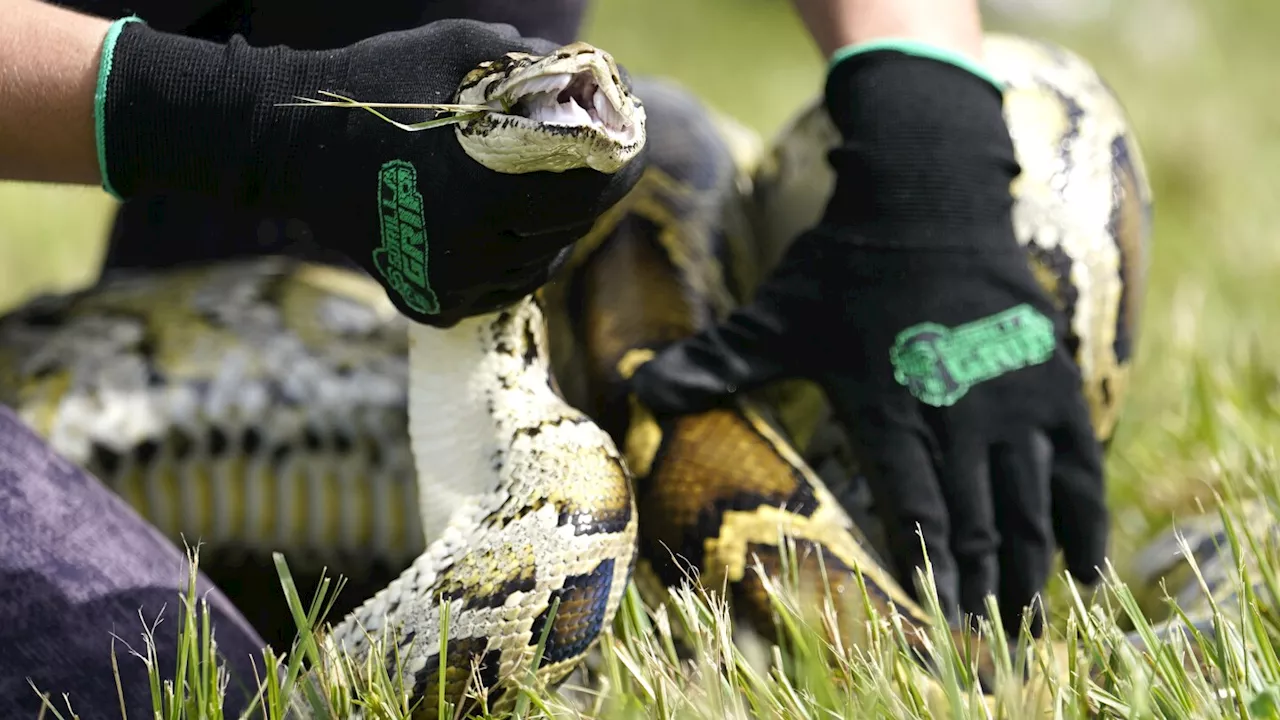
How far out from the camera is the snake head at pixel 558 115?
156 cm

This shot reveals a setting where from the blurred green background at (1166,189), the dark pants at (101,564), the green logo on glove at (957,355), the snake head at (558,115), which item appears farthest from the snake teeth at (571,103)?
the blurred green background at (1166,189)

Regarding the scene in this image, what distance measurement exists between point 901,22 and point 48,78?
1731 millimetres

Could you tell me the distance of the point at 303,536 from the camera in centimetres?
264

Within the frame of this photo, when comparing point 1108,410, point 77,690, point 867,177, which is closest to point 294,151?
point 77,690

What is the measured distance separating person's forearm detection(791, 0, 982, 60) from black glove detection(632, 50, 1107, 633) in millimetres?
111

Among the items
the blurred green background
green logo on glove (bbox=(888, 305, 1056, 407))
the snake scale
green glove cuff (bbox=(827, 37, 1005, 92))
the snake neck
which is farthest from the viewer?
the blurred green background

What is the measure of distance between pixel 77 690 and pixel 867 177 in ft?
5.81

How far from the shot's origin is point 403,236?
1895 millimetres

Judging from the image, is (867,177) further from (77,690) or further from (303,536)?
(77,690)

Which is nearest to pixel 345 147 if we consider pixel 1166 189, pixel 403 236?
pixel 403 236

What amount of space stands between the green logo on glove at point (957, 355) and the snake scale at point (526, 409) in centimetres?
31

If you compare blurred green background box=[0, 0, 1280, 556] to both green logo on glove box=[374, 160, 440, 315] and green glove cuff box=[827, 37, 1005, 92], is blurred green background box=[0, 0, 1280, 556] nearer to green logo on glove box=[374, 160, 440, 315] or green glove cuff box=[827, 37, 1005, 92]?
green logo on glove box=[374, 160, 440, 315]

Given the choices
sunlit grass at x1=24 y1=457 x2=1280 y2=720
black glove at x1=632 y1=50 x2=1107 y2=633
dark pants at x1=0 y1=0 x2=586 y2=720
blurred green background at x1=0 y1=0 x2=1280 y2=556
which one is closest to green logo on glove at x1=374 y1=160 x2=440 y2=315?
dark pants at x1=0 y1=0 x2=586 y2=720

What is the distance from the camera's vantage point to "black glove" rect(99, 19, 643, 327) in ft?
5.97
